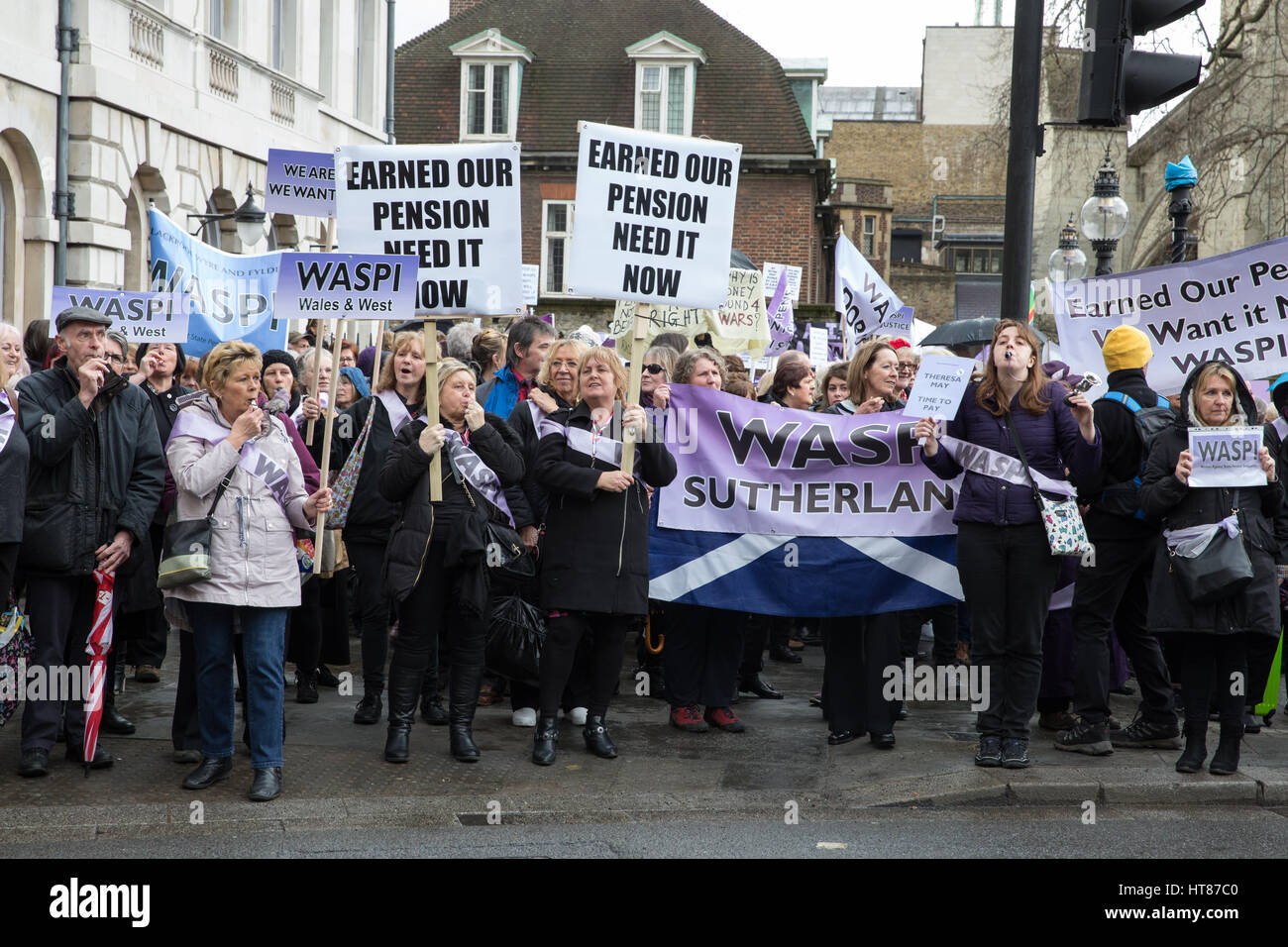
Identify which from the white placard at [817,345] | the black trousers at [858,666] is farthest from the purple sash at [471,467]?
the white placard at [817,345]

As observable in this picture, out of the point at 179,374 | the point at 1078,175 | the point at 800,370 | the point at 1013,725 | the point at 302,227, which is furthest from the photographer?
the point at 1078,175

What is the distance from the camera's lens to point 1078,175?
36438 mm

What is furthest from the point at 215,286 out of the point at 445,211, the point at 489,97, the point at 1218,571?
the point at 489,97

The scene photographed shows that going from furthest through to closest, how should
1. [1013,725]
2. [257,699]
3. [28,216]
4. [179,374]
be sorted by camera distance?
[28,216]
[179,374]
[1013,725]
[257,699]

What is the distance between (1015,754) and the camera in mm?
7199

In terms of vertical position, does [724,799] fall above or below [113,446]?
below

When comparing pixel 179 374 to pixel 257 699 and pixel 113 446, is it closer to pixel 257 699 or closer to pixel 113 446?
pixel 113 446

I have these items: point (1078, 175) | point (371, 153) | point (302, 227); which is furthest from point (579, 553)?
point (1078, 175)

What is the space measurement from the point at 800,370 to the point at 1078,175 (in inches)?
1179

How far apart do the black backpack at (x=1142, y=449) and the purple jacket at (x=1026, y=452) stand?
42cm

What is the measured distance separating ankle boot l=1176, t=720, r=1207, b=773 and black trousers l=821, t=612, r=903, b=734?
1444mm

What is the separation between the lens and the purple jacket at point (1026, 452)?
7.22 metres

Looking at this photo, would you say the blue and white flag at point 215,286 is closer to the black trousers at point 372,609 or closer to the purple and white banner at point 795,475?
the black trousers at point 372,609

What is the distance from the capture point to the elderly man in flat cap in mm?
6750
